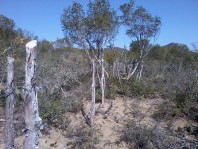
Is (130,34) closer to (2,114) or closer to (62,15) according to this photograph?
(62,15)

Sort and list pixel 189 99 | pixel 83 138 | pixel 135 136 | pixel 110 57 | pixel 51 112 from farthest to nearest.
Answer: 1. pixel 110 57
2. pixel 189 99
3. pixel 51 112
4. pixel 83 138
5. pixel 135 136

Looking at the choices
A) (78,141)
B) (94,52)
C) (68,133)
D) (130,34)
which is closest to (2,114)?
(68,133)

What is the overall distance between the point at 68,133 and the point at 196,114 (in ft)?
15.5

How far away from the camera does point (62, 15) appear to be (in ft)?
36.4

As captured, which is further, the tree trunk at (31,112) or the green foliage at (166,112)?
the green foliage at (166,112)

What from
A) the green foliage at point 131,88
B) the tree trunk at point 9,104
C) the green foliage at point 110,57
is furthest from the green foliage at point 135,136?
the green foliage at point 110,57

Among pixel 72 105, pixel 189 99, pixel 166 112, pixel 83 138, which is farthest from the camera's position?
pixel 72 105

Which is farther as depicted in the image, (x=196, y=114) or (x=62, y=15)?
(x=62, y=15)

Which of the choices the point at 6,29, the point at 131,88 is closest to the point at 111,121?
the point at 131,88

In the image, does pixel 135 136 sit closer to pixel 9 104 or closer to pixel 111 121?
pixel 111 121

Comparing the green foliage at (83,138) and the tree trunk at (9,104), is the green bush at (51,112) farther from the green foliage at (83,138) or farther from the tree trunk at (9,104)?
the tree trunk at (9,104)

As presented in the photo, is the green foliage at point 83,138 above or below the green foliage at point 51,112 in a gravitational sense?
below

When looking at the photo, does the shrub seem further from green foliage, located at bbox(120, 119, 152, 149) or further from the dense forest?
green foliage, located at bbox(120, 119, 152, 149)

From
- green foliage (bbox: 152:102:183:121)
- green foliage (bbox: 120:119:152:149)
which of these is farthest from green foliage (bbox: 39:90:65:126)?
green foliage (bbox: 152:102:183:121)
